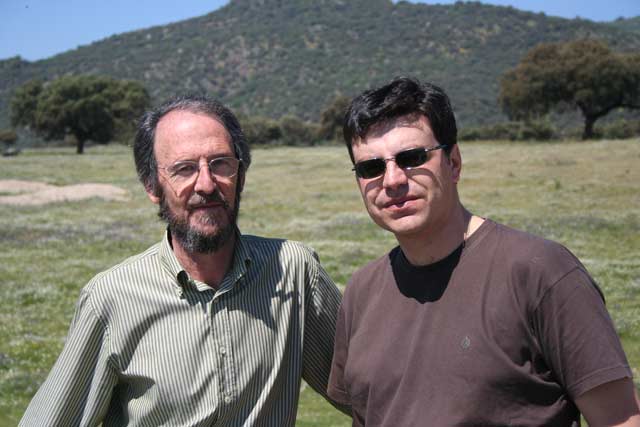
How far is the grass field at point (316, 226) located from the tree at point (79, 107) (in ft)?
78.8

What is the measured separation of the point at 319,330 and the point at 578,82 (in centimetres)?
5290

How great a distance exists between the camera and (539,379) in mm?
2471

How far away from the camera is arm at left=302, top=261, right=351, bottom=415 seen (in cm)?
367

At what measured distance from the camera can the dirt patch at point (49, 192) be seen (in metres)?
30.0

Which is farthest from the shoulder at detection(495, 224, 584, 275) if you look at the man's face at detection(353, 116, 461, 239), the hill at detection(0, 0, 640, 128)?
the hill at detection(0, 0, 640, 128)

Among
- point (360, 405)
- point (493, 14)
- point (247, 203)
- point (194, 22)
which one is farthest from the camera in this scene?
point (194, 22)

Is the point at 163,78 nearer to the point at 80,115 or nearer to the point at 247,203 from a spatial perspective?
the point at 80,115

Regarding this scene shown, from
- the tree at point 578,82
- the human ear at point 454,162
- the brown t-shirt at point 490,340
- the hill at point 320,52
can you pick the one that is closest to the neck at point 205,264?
the brown t-shirt at point 490,340

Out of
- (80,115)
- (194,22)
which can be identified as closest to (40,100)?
(80,115)

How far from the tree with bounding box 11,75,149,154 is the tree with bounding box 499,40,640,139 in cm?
3229

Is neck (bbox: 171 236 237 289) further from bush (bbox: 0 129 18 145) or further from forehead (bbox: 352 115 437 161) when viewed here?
bush (bbox: 0 129 18 145)

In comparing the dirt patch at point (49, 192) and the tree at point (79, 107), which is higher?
the tree at point (79, 107)

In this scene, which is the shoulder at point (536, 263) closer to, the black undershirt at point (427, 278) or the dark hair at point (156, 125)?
the black undershirt at point (427, 278)

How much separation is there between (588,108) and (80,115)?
4195cm
